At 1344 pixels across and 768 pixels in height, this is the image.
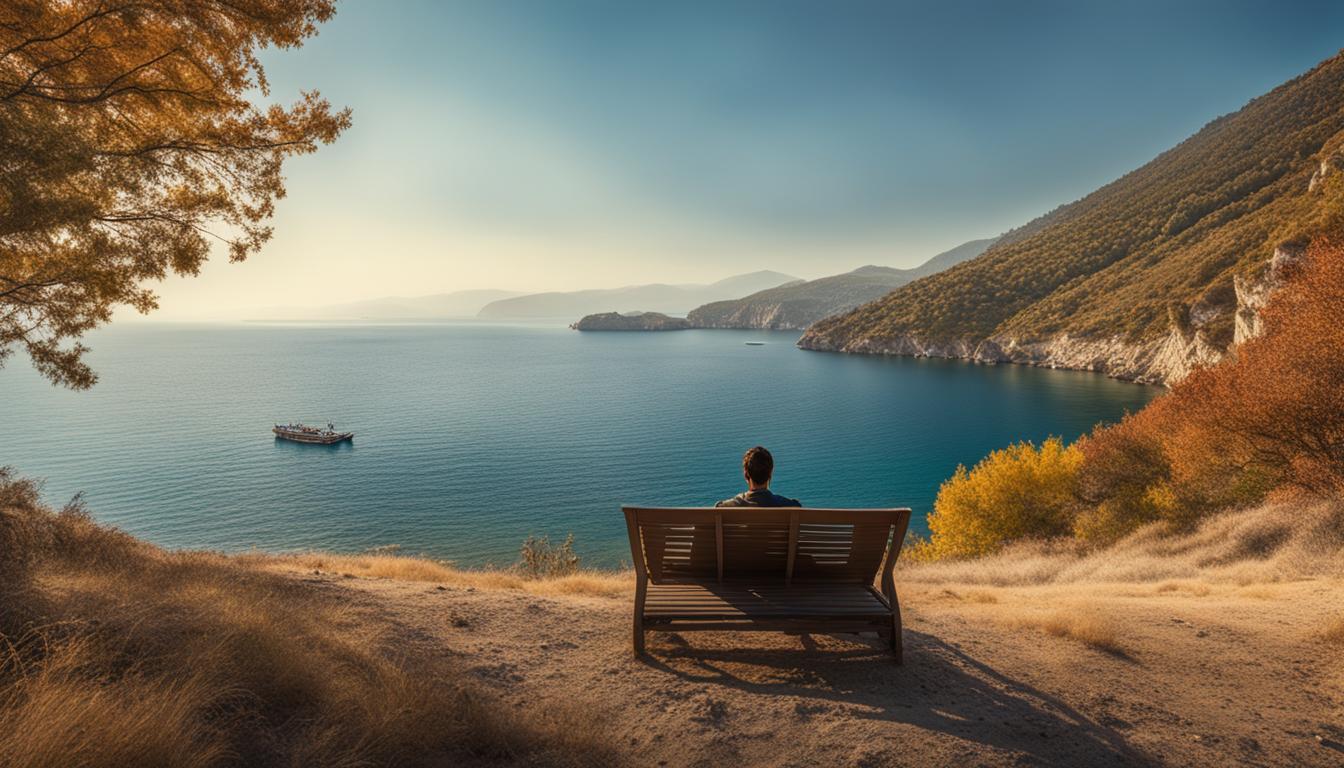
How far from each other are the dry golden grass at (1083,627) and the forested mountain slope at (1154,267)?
50263 mm

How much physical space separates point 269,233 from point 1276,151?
147m

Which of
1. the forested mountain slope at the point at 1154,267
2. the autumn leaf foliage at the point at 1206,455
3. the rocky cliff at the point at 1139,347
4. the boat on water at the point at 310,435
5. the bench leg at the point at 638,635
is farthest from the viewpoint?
the forested mountain slope at the point at 1154,267

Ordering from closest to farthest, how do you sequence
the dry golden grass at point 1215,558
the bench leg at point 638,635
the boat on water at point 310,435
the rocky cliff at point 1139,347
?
the bench leg at point 638,635, the dry golden grass at point 1215,558, the rocky cliff at point 1139,347, the boat on water at point 310,435

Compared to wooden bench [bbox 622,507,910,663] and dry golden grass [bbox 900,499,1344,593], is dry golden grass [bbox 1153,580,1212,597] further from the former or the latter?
wooden bench [bbox 622,507,910,663]

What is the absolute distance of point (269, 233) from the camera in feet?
27.6

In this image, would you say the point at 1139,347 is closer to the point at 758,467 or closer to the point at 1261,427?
the point at 1261,427

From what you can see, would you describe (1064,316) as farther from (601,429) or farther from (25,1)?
(25,1)

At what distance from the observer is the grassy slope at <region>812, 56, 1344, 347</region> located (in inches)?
2916

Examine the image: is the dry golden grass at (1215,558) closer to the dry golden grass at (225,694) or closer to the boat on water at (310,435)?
the dry golden grass at (225,694)

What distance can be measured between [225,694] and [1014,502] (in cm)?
3021

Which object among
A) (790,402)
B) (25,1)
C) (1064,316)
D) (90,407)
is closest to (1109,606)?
(25,1)

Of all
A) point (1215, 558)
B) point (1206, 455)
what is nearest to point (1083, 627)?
point (1215, 558)

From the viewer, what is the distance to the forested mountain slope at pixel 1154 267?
215 feet

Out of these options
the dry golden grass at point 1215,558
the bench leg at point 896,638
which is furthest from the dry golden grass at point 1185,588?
the bench leg at point 896,638
